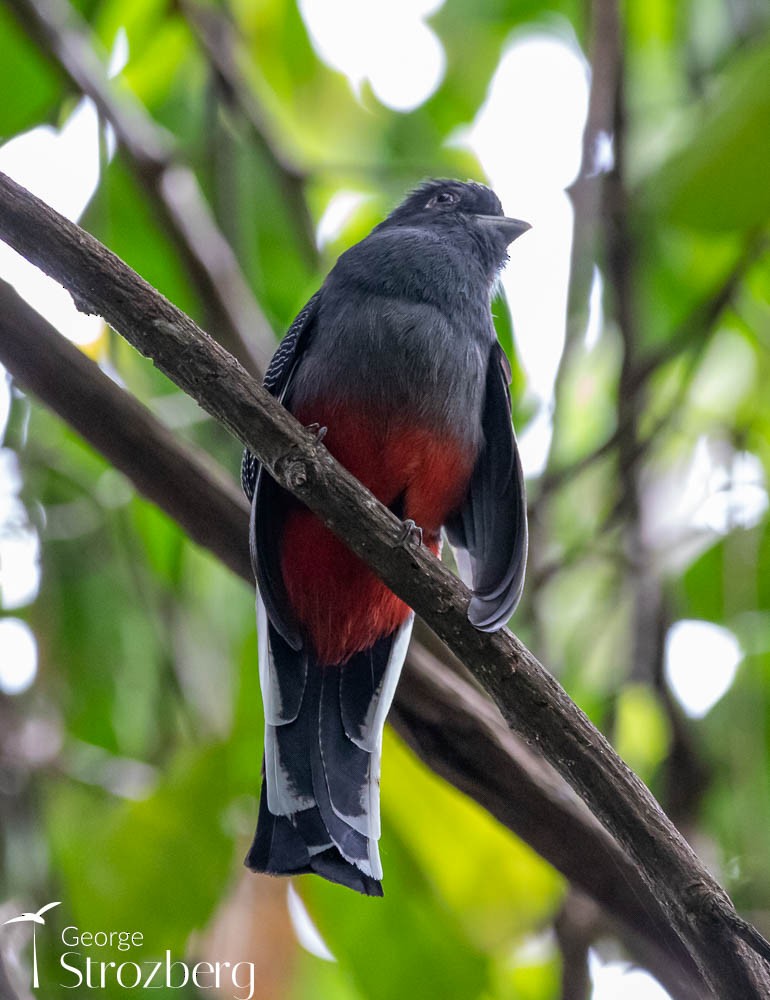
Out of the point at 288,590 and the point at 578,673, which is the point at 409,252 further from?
the point at 578,673

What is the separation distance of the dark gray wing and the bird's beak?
22.6 inches

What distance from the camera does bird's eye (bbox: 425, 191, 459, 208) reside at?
3154 mm

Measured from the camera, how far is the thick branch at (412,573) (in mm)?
1693

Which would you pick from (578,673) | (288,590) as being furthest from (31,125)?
(578,673)

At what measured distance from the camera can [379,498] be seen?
240 cm

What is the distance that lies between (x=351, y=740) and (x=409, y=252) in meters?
1.10

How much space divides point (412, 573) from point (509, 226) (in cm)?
146

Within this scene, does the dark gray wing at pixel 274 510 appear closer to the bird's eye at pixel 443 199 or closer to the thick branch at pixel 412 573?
the thick branch at pixel 412 573

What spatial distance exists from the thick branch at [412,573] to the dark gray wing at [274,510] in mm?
288

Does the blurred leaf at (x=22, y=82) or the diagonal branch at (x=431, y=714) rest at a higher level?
the blurred leaf at (x=22, y=82)

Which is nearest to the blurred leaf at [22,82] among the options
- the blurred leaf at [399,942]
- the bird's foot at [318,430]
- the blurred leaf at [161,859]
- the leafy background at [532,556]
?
the leafy background at [532,556]

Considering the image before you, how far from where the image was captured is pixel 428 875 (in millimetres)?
2441

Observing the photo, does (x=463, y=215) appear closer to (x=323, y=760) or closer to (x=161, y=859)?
(x=323, y=760)

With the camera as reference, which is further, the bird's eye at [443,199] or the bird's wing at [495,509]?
the bird's eye at [443,199]
